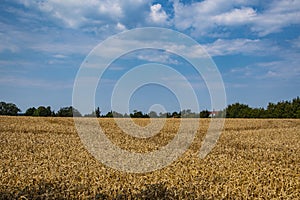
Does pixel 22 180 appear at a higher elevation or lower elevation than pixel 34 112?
lower

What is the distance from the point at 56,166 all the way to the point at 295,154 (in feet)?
36.2

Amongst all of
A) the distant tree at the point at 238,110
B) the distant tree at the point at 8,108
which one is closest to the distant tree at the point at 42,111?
the distant tree at the point at 8,108

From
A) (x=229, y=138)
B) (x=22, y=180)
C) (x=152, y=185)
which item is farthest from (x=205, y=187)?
(x=229, y=138)

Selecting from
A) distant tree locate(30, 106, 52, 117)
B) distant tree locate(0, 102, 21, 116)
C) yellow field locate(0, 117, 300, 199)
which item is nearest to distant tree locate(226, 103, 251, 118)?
distant tree locate(30, 106, 52, 117)

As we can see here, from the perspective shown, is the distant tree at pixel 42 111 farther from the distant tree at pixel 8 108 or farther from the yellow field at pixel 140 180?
the yellow field at pixel 140 180

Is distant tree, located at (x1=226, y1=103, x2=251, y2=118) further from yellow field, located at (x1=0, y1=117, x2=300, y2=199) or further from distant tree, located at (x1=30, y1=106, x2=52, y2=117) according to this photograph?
yellow field, located at (x1=0, y1=117, x2=300, y2=199)

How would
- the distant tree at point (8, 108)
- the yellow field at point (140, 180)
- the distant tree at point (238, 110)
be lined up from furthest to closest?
1. the distant tree at point (238, 110)
2. the distant tree at point (8, 108)
3. the yellow field at point (140, 180)

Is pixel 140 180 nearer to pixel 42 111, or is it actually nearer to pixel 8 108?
pixel 42 111

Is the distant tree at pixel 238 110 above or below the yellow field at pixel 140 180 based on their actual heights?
above

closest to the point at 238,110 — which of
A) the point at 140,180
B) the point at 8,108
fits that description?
the point at 8,108

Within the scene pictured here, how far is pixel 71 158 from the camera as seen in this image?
1230cm

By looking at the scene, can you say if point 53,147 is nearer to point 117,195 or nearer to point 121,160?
point 121,160

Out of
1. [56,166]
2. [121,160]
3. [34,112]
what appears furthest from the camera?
[34,112]

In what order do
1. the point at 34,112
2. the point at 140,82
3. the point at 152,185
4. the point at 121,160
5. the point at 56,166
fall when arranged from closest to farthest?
the point at 152,185, the point at 56,166, the point at 121,160, the point at 140,82, the point at 34,112
